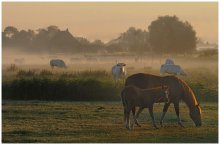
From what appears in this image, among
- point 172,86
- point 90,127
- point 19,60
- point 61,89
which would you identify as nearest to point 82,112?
point 90,127

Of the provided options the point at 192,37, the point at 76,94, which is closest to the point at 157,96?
the point at 76,94

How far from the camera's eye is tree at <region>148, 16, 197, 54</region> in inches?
1892

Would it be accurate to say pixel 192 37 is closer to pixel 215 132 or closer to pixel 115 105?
pixel 115 105

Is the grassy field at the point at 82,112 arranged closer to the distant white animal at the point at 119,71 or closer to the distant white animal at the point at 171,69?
the distant white animal at the point at 119,71

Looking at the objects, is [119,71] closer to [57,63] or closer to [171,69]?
[171,69]

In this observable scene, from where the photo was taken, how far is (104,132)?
14898 mm

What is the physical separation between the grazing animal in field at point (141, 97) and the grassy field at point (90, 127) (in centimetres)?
63

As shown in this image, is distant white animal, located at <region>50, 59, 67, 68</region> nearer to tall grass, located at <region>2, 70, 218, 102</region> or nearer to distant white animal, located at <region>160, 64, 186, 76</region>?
distant white animal, located at <region>160, 64, 186, 76</region>

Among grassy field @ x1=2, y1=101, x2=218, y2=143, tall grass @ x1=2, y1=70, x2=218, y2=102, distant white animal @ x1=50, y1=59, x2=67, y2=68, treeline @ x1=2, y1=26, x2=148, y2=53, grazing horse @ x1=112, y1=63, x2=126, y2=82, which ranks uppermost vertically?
treeline @ x1=2, y1=26, x2=148, y2=53

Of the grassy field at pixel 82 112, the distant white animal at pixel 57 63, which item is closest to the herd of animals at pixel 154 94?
the grassy field at pixel 82 112

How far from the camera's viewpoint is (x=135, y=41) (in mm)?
50906

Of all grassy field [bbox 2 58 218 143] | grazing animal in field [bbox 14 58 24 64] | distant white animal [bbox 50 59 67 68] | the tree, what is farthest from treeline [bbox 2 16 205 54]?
grassy field [bbox 2 58 218 143]

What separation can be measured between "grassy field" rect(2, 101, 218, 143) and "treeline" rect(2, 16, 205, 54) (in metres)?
24.9

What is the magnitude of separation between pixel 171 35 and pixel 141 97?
34344 millimetres
